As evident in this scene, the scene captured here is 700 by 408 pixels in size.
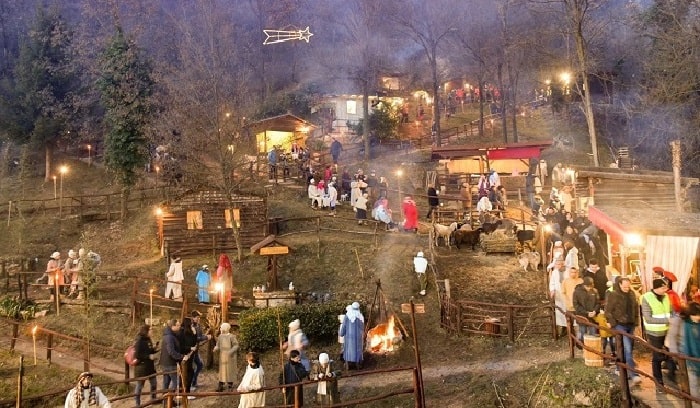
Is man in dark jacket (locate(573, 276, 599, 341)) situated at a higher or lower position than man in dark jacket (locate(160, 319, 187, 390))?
higher

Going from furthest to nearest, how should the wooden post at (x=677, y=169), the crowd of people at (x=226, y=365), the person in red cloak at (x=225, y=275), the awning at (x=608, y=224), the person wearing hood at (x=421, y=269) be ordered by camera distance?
the wooden post at (x=677, y=169) → the person wearing hood at (x=421, y=269) → the person in red cloak at (x=225, y=275) → the awning at (x=608, y=224) → the crowd of people at (x=226, y=365)

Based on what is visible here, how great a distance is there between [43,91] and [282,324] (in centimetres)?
3375

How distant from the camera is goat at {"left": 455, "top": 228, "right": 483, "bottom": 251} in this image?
2022 centimetres

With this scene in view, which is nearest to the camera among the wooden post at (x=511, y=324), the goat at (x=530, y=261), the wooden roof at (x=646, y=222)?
the wooden roof at (x=646, y=222)

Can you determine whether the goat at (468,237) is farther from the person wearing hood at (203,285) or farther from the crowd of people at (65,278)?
the crowd of people at (65,278)

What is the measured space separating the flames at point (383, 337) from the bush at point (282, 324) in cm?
124

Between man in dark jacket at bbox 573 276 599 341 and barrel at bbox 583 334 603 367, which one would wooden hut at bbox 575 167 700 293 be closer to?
man in dark jacket at bbox 573 276 599 341

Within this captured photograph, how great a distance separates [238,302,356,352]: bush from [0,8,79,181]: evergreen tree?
102 feet

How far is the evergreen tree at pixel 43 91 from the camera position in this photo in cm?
3828

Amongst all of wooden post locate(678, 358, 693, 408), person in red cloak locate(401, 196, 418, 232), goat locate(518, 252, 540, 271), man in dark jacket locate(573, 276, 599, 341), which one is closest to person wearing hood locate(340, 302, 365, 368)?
man in dark jacket locate(573, 276, 599, 341)

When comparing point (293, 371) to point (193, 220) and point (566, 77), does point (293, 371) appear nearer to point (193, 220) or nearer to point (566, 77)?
point (193, 220)

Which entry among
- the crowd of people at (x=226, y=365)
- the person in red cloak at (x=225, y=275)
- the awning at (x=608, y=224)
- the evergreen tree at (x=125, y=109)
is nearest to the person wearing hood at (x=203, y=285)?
the person in red cloak at (x=225, y=275)

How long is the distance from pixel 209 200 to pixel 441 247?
34.5 ft

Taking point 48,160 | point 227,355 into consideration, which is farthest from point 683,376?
point 48,160
